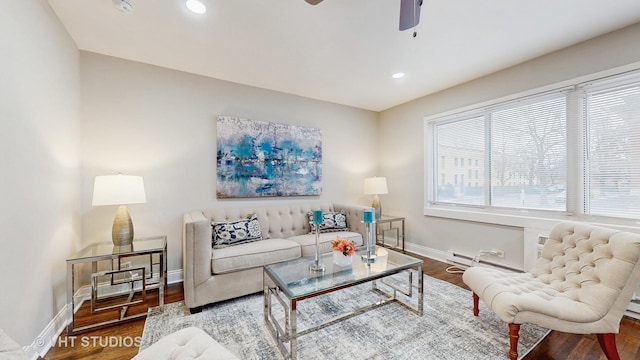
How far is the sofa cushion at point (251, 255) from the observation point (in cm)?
232

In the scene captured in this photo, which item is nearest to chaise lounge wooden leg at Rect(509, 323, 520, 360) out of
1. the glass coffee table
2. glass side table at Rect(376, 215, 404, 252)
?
the glass coffee table

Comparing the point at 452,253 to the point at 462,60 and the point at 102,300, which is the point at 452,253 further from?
the point at 102,300

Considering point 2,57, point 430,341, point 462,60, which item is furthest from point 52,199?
point 462,60

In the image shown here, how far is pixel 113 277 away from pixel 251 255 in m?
1.42

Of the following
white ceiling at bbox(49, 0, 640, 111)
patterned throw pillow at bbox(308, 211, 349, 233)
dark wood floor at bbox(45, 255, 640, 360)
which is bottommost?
dark wood floor at bbox(45, 255, 640, 360)

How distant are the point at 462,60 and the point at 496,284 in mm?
2279

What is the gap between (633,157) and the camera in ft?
7.11

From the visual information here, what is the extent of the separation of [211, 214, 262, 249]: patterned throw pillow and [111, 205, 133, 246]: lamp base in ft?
2.44

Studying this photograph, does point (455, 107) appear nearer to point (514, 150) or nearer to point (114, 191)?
point (514, 150)

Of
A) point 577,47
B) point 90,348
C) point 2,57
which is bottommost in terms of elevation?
point 90,348

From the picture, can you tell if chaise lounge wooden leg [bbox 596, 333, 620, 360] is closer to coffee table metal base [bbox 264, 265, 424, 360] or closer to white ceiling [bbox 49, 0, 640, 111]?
coffee table metal base [bbox 264, 265, 424, 360]

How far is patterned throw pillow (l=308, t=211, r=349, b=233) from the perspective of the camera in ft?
11.1

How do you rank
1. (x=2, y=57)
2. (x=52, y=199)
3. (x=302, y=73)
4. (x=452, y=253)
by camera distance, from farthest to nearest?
(x=452, y=253), (x=302, y=73), (x=52, y=199), (x=2, y=57)

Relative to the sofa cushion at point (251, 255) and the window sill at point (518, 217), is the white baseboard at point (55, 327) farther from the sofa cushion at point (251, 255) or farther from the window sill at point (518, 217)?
the window sill at point (518, 217)
